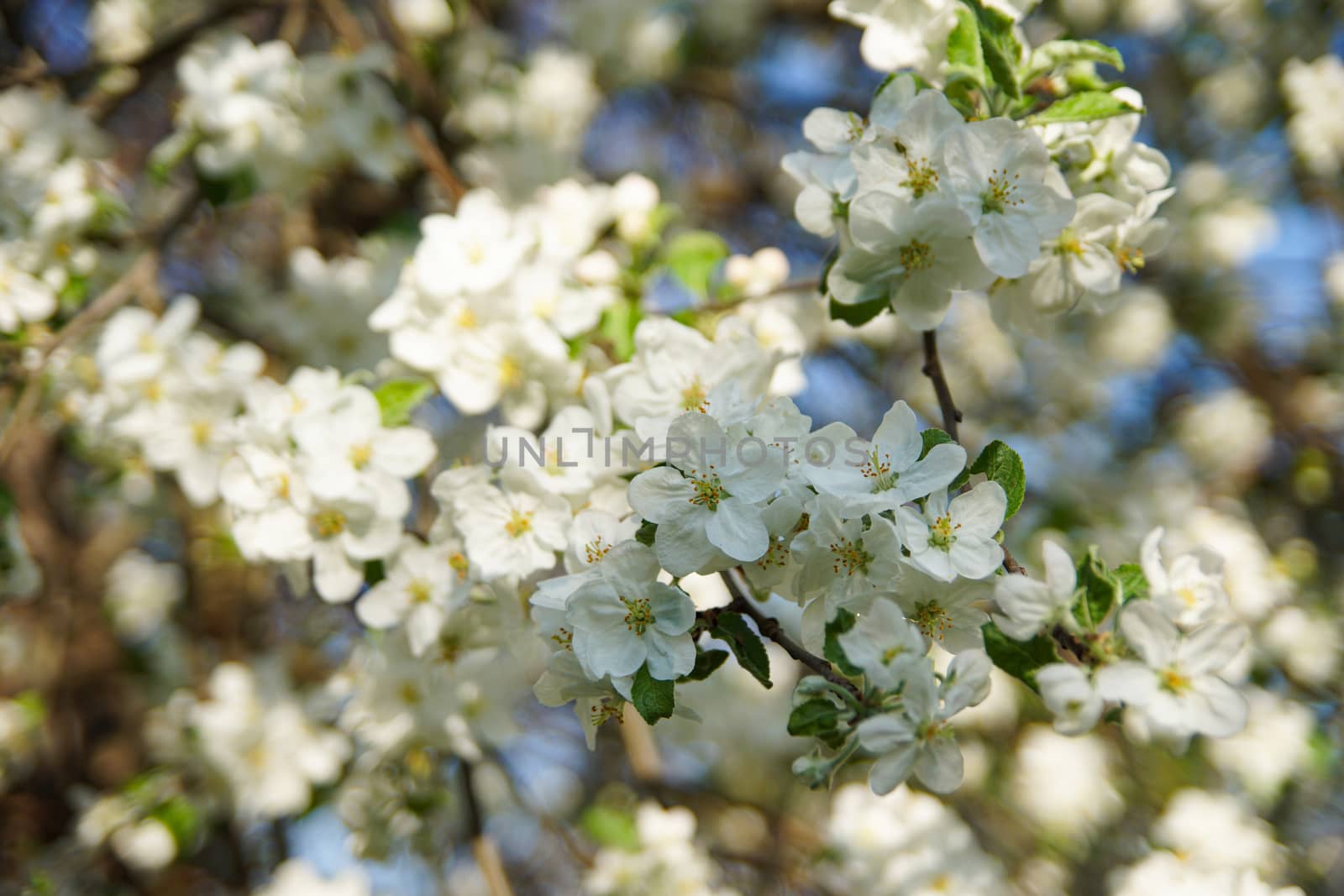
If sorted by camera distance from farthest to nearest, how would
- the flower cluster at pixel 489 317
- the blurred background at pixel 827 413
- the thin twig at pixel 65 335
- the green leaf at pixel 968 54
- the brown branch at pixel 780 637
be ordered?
the blurred background at pixel 827 413
the thin twig at pixel 65 335
the flower cluster at pixel 489 317
the green leaf at pixel 968 54
the brown branch at pixel 780 637

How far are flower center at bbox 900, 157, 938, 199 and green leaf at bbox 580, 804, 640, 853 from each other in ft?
4.88

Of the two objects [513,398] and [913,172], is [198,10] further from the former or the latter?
[913,172]

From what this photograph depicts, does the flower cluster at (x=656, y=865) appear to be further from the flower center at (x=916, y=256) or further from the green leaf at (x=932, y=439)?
the flower center at (x=916, y=256)

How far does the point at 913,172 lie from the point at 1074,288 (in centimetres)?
33

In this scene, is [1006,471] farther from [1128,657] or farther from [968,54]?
[968,54]

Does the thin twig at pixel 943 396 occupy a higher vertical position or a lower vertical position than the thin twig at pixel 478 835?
higher

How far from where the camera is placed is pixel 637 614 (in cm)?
104

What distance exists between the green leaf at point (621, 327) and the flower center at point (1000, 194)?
0.68m

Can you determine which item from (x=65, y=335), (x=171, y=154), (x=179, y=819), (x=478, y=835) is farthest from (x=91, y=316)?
(x=478, y=835)

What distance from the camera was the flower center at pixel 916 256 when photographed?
3.90ft

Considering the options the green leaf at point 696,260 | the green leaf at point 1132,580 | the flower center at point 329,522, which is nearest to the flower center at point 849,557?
the green leaf at point 1132,580

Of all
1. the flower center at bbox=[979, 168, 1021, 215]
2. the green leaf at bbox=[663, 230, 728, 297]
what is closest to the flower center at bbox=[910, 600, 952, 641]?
the flower center at bbox=[979, 168, 1021, 215]

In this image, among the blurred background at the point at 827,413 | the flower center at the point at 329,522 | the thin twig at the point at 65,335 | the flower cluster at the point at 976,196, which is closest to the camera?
the flower cluster at the point at 976,196

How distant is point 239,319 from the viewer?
9.25ft
